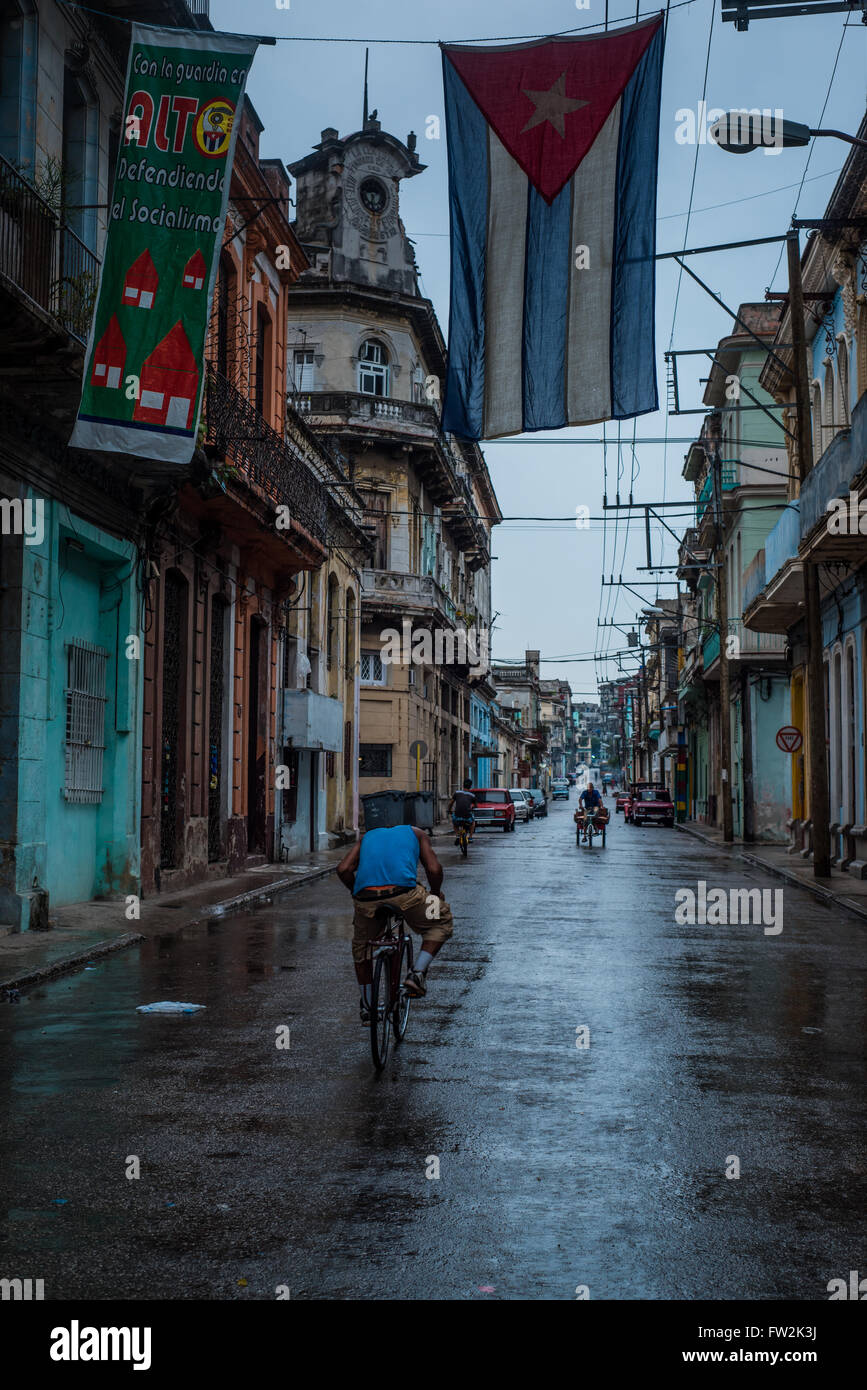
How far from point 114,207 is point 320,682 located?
19662 mm

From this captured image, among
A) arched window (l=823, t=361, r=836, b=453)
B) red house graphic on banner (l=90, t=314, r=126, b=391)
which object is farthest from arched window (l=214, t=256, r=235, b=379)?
arched window (l=823, t=361, r=836, b=453)

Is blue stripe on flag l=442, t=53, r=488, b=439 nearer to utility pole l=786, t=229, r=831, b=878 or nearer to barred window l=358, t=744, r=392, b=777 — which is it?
utility pole l=786, t=229, r=831, b=878

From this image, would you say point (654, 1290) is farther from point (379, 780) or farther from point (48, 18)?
point (379, 780)

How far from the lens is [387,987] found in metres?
8.04

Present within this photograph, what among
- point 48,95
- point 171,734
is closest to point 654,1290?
point 48,95

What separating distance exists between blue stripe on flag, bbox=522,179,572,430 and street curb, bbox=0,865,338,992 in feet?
20.5

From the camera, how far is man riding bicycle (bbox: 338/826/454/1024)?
8.17m

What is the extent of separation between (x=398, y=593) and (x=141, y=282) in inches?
1278

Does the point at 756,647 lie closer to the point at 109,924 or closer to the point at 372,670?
the point at 372,670

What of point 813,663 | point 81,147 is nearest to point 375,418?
point 813,663

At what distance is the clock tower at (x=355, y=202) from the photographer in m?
47.6

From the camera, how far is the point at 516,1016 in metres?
9.68

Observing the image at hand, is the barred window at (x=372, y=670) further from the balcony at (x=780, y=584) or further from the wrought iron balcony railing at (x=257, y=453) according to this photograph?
the wrought iron balcony railing at (x=257, y=453)

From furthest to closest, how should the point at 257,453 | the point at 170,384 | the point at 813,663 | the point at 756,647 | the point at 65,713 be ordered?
the point at 756,647 < the point at 813,663 < the point at 257,453 < the point at 65,713 < the point at 170,384
